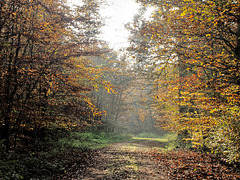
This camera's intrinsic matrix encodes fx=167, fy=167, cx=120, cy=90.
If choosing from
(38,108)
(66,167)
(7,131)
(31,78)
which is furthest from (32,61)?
(66,167)

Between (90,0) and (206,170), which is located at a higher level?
(90,0)

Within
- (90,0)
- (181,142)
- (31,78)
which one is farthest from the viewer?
(181,142)

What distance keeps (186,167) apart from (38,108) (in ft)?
24.8

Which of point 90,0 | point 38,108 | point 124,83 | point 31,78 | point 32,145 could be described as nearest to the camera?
point 31,78

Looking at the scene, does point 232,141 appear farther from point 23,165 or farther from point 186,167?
point 23,165

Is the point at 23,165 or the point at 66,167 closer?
the point at 23,165

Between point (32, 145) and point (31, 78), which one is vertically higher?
point (31, 78)

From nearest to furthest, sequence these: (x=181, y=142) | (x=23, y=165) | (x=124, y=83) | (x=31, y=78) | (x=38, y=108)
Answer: (x=23, y=165), (x=31, y=78), (x=38, y=108), (x=181, y=142), (x=124, y=83)

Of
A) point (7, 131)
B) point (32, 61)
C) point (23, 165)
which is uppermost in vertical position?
point (32, 61)

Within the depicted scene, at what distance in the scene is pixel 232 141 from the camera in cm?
632

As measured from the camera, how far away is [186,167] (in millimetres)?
7867

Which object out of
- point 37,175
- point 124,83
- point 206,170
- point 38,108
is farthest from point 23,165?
point 124,83

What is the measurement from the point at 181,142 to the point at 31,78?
13.5m

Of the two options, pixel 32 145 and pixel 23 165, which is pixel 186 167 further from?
pixel 32 145
